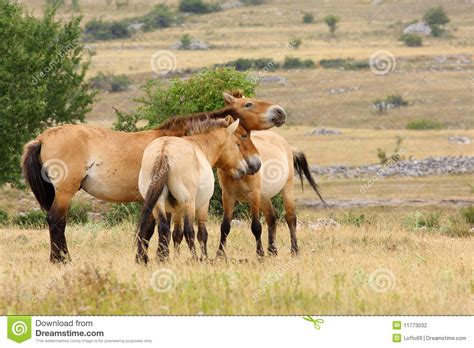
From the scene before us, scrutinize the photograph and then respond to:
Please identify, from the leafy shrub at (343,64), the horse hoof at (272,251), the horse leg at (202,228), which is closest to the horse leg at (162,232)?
the horse leg at (202,228)

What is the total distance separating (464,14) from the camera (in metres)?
121

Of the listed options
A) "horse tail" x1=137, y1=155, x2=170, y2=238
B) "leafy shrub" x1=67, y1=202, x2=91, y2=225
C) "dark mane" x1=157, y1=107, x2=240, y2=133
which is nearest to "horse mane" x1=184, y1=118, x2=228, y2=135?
"dark mane" x1=157, y1=107, x2=240, y2=133

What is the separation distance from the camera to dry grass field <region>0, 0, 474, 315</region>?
31.0 ft

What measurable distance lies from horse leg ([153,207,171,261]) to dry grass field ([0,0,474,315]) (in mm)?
234

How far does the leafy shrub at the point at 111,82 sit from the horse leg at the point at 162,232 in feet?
215

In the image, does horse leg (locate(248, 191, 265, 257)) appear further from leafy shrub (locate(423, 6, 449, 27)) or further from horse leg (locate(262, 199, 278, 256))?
leafy shrub (locate(423, 6, 449, 27))

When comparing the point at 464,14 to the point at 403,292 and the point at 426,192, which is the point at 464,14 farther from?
the point at 403,292

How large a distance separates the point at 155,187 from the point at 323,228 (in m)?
7.04

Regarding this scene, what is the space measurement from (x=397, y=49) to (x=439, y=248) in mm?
84816

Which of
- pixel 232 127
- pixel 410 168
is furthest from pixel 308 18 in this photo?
pixel 232 127

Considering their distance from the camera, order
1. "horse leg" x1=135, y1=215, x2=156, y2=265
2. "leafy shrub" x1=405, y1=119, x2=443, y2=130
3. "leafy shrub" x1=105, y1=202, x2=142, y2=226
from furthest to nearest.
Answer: "leafy shrub" x1=405, y1=119, x2=443, y2=130
"leafy shrub" x1=105, y1=202, x2=142, y2=226
"horse leg" x1=135, y1=215, x2=156, y2=265

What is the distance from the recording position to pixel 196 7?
126750mm

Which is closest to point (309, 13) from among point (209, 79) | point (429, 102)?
point (429, 102)

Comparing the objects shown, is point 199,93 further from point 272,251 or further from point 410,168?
point 410,168
